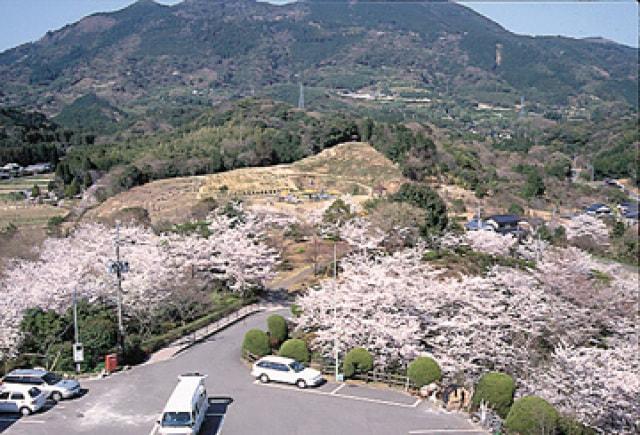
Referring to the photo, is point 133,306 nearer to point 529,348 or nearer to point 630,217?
point 529,348

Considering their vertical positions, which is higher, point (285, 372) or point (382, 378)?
point (285, 372)

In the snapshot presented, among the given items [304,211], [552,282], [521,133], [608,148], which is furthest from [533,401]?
[521,133]

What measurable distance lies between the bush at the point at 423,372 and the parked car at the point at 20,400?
869cm

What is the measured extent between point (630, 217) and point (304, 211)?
31.1 metres

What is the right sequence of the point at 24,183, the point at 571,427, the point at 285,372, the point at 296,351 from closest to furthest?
the point at 571,427
the point at 285,372
the point at 296,351
the point at 24,183

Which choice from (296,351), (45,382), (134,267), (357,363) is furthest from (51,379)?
(134,267)

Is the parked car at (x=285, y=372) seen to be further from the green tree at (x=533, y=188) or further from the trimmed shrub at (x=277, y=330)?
the green tree at (x=533, y=188)

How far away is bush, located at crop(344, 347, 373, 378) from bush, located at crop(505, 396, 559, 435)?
4.46 m

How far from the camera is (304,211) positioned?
4653 cm

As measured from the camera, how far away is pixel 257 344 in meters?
20.0

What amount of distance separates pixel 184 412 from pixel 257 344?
19.6 ft

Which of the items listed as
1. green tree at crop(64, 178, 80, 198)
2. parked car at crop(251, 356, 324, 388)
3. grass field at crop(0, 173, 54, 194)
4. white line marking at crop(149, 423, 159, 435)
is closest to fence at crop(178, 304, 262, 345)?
parked car at crop(251, 356, 324, 388)

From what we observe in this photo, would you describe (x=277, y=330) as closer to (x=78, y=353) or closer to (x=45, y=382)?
(x=78, y=353)

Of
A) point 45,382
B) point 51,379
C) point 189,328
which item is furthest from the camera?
point 189,328
